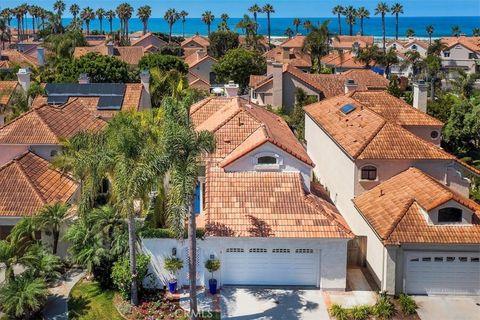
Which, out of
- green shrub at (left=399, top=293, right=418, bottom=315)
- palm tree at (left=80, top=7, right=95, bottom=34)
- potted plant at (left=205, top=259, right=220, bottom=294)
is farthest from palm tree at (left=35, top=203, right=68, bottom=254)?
palm tree at (left=80, top=7, right=95, bottom=34)

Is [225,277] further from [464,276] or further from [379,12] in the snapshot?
[379,12]

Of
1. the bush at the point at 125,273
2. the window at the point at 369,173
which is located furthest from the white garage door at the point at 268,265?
the window at the point at 369,173

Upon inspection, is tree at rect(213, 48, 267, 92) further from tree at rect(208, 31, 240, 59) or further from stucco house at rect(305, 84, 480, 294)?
stucco house at rect(305, 84, 480, 294)

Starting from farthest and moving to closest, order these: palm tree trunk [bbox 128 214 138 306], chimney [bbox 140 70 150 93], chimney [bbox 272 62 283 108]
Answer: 1. chimney [bbox 272 62 283 108]
2. chimney [bbox 140 70 150 93]
3. palm tree trunk [bbox 128 214 138 306]

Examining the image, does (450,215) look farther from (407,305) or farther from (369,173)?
(369,173)

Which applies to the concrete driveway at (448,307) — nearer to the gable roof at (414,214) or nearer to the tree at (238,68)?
the gable roof at (414,214)
